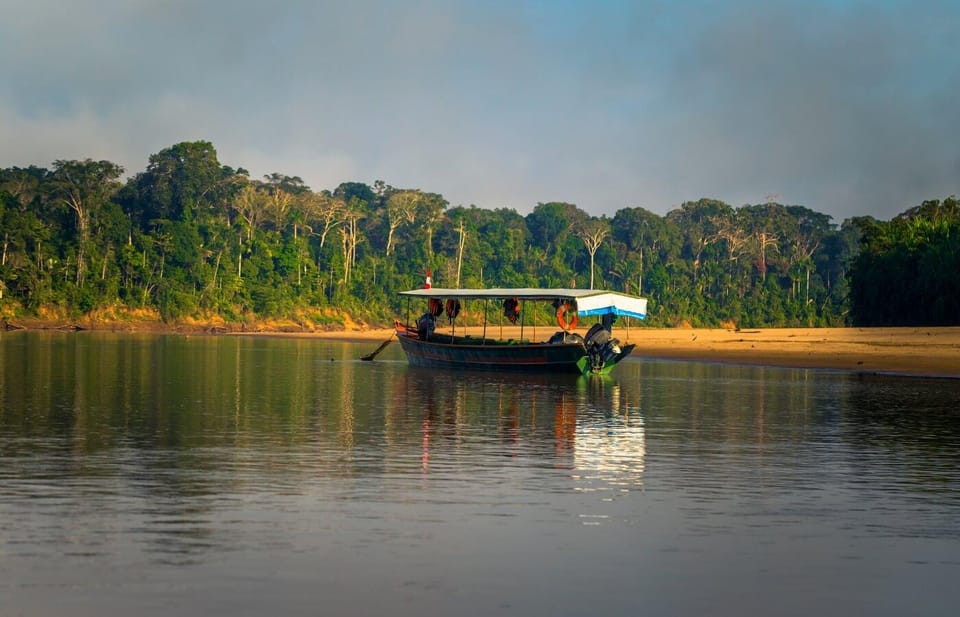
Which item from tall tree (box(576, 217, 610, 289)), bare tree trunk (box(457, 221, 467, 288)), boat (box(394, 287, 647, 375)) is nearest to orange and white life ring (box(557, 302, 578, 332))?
boat (box(394, 287, 647, 375))

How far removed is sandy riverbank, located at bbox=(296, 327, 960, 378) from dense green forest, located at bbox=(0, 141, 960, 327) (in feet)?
21.1

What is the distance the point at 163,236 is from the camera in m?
105

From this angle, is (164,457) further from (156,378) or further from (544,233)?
(544,233)

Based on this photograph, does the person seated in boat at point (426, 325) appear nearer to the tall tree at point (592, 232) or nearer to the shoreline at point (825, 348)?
the shoreline at point (825, 348)

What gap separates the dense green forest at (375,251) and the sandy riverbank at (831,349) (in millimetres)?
6444

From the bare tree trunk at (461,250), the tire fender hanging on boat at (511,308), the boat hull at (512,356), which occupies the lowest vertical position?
the boat hull at (512,356)

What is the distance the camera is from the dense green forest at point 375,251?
318 ft

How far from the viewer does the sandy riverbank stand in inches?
2026

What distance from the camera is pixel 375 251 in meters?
134

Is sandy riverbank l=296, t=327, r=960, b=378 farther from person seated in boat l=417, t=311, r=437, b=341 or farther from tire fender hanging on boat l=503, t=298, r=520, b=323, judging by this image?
person seated in boat l=417, t=311, r=437, b=341

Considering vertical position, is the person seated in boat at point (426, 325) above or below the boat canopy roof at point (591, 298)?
below

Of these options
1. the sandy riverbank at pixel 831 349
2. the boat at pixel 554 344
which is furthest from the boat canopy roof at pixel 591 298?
the sandy riverbank at pixel 831 349

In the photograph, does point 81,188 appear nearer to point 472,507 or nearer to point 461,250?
point 461,250

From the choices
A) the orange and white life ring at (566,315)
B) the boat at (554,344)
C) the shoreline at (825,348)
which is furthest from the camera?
the shoreline at (825,348)
